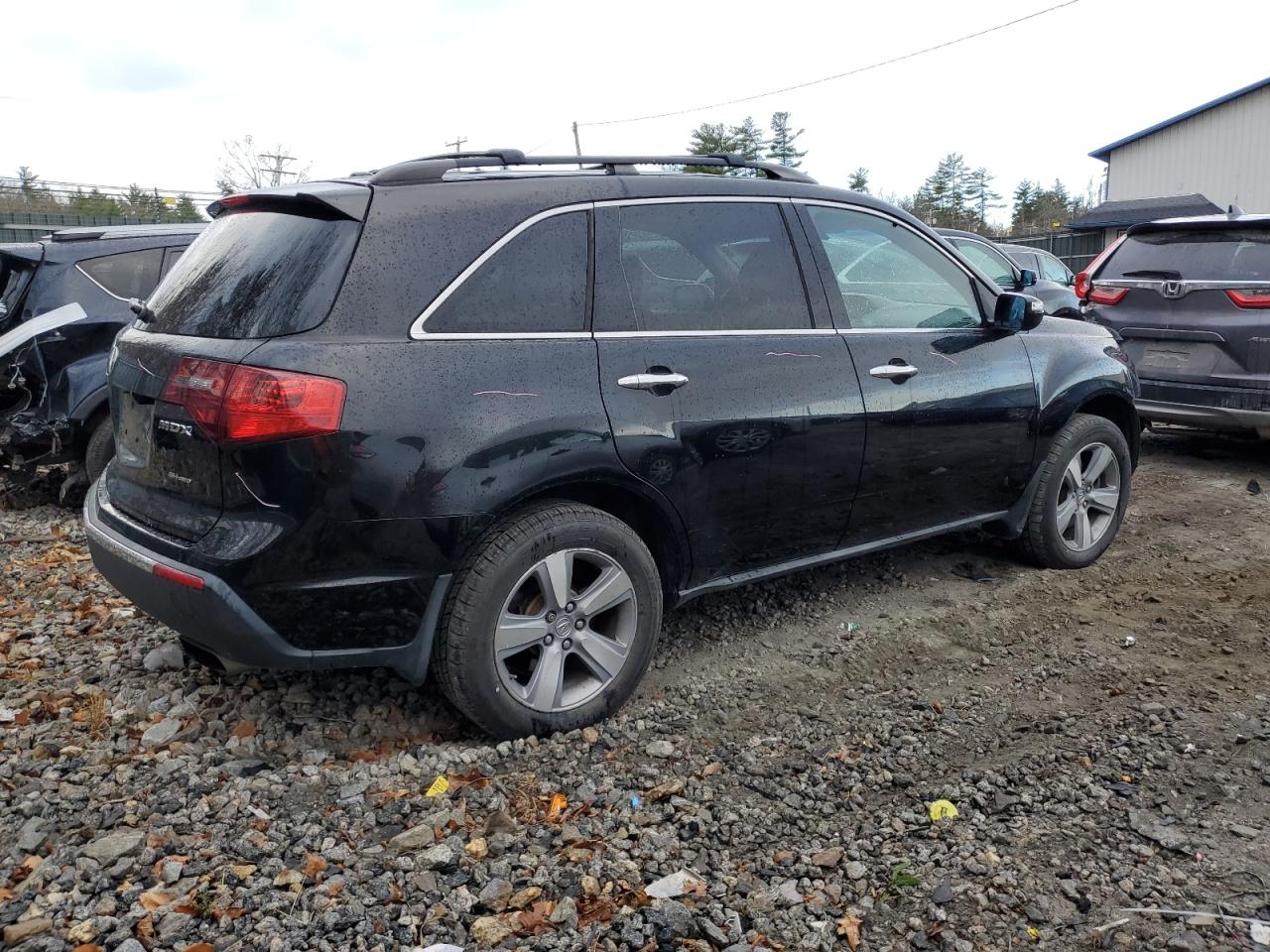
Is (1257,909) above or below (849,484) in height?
below

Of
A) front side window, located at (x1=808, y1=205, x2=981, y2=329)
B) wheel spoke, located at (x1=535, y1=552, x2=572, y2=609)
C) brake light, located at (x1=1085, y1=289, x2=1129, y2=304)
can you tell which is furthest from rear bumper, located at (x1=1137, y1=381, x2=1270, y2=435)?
wheel spoke, located at (x1=535, y1=552, x2=572, y2=609)

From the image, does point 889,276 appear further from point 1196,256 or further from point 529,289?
point 1196,256

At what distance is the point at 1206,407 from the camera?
6957mm

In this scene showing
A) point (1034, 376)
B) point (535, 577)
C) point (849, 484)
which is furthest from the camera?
point (1034, 376)

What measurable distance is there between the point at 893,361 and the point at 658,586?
1.42m

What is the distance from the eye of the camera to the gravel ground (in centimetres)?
250

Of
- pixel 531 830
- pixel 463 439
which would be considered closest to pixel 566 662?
pixel 531 830

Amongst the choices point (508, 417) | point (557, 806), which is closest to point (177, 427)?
point (508, 417)

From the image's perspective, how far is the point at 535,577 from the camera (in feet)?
10.7

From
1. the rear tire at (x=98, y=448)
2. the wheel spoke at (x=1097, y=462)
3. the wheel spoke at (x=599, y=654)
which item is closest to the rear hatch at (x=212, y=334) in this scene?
the wheel spoke at (x=599, y=654)

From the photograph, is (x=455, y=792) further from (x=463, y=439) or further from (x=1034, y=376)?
(x=1034, y=376)

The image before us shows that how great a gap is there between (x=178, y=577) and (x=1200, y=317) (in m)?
6.74

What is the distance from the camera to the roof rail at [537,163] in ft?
10.7

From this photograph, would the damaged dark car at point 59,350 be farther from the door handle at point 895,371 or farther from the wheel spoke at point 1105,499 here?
the wheel spoke at point 1105,499
